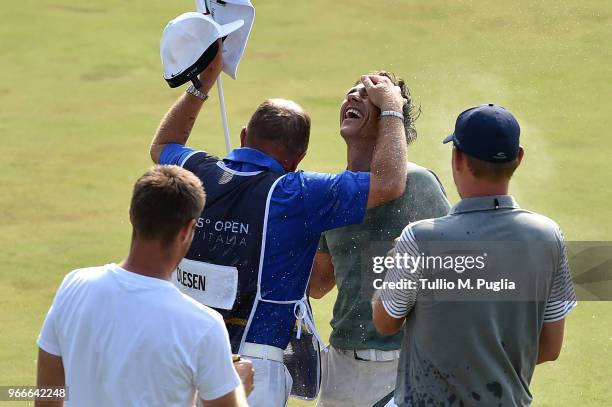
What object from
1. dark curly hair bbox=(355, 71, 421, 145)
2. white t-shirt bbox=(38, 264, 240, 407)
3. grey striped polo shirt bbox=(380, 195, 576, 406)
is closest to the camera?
white t-shirt bbox=(38, 264, 240, 407)

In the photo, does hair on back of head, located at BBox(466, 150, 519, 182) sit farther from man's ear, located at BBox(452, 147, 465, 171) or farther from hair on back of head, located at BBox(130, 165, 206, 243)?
hair on back of head, located at BBox(130, 165, 206, 243)

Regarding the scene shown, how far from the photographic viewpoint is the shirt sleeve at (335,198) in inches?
148

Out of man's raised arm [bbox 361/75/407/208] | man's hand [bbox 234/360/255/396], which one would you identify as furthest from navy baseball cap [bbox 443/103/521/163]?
man's hand [bbox 234/360/255/396]

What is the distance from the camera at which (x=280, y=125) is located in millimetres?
3963

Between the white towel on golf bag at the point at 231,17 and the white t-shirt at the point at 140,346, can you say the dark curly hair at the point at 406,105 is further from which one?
the white t-shirt at the point at 140,346

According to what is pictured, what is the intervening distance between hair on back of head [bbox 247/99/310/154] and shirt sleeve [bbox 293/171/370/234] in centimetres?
25

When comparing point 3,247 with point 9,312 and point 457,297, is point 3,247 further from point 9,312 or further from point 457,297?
point 457,297

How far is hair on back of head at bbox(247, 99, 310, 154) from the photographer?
13.0ft

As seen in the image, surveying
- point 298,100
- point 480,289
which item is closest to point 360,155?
point 480,289

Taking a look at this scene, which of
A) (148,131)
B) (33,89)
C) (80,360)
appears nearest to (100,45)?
(33,89)

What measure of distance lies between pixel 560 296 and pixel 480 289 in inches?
11.2

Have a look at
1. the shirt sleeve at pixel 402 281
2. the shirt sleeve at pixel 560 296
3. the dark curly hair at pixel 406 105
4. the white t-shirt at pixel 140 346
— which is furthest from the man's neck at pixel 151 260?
the dark curly hair at pixel 406 105

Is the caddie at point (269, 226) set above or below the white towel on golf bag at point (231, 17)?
below

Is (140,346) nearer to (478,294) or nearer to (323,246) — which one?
(478,294)
